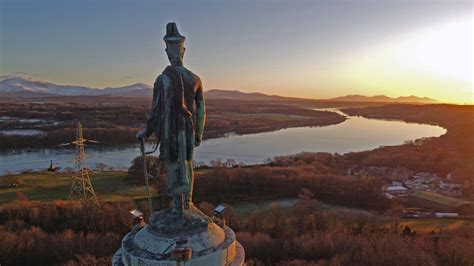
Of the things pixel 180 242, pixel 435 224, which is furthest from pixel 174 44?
pixel 435 224

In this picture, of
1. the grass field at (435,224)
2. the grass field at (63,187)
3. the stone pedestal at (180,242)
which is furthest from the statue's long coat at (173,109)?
the grass field at (63,187)

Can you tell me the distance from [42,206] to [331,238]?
19.0 meters

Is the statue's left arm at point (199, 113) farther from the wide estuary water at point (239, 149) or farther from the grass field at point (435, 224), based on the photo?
the wide estuary water at point (239, 149)

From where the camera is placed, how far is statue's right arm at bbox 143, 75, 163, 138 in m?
4.10

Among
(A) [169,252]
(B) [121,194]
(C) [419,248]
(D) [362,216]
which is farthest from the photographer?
(B) [121,194]

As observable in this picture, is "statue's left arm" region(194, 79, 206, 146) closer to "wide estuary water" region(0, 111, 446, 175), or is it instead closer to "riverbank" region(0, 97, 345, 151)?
"wide estuary water" region(0, 111, 446, 175)

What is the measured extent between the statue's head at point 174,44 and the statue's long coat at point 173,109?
0.09m

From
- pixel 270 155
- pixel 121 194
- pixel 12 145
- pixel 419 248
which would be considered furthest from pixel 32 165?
pixel 419 248

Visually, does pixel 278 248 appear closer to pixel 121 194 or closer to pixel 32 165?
pixel 121 194

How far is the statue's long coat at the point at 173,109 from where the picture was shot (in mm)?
4047

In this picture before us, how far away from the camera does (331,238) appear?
23.3 meters

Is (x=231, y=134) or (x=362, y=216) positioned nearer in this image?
(x=362, y=216)

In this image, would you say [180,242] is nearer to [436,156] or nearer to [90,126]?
[436,156]

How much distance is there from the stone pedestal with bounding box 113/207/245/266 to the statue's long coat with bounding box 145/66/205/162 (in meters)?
0.63
